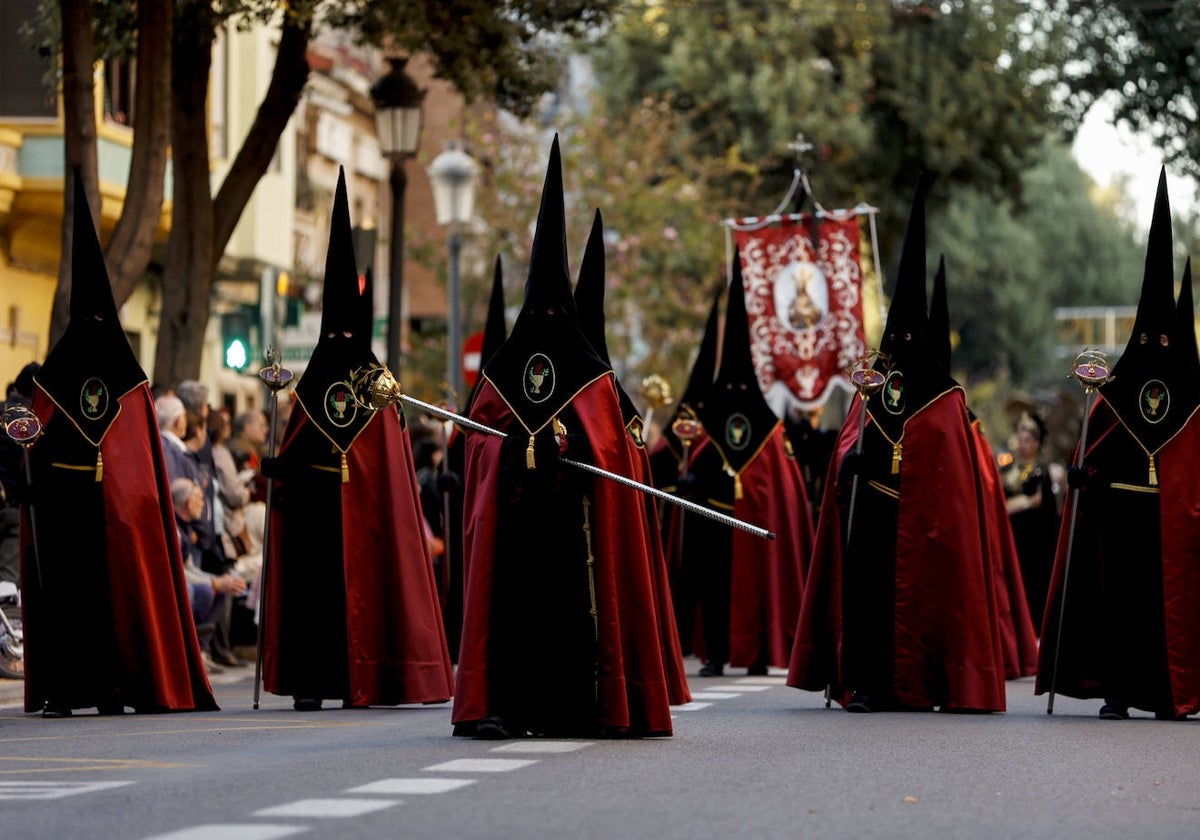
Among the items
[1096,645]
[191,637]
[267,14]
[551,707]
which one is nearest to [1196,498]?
[1096,645]

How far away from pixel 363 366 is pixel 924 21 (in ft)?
93.9

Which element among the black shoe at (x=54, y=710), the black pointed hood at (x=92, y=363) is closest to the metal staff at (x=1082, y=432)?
the black pointed hood at (x=92, y=363)

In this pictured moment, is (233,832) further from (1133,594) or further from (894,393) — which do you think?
(1133,594)

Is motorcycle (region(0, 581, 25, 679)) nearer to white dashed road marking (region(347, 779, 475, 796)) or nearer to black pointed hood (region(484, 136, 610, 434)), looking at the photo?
black pointed hood (region(484, 136, 610, 434))

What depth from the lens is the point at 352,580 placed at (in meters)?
15.7

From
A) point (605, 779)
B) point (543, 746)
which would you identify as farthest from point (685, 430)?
point (605, 779)

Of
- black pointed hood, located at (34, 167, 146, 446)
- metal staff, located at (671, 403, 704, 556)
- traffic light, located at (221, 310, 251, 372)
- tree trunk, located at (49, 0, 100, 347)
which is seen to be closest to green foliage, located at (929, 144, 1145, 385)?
traffic light, located at (221, 310, 251, 372)

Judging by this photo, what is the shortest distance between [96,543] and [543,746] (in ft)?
12.5

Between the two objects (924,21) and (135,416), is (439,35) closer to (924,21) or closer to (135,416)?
(135,416)

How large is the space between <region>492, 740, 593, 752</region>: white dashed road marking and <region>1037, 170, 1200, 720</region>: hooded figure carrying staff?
13.3 feet

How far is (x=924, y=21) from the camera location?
43.2 m

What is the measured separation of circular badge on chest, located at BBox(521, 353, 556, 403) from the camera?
13.0 meters

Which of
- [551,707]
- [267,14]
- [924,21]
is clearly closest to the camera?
[551,707]

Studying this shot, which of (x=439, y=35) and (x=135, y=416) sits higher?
(x=439, y=35)
